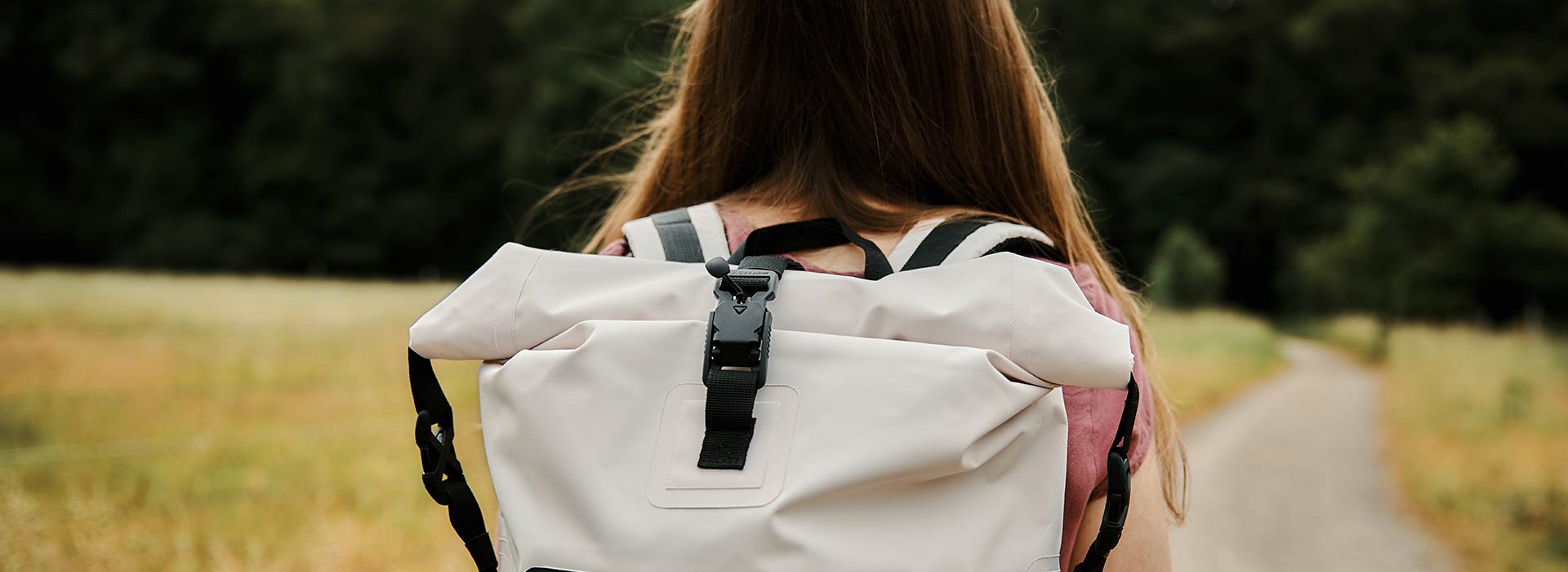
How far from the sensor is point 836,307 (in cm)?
100

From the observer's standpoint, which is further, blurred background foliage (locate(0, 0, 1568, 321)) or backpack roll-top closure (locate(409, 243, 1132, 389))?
blurred background foliage (locate(0, 0, 1568, 321))

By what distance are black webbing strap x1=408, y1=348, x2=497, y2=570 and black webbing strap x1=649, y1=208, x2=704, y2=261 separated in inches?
12.2

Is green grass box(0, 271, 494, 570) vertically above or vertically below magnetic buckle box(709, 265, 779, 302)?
below

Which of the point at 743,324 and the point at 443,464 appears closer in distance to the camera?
the point at 743,324

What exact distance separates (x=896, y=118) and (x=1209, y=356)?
1288cm

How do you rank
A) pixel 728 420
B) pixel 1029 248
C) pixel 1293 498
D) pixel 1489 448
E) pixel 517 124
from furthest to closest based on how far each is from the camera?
pixel 517 124 → pixel 1489 448 → pixel 1293 498 → pixel 1029 248 → pixel 728 420

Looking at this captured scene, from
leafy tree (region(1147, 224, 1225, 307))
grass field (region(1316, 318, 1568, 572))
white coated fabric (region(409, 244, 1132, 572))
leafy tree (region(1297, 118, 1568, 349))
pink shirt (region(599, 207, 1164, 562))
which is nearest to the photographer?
white coated fabric (region(409, 244, 1132, 572))

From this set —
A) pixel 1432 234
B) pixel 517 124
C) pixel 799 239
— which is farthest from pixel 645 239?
pixel 517 124

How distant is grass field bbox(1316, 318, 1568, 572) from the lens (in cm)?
539

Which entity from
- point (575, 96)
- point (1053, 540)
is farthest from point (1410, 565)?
point (575, 96)

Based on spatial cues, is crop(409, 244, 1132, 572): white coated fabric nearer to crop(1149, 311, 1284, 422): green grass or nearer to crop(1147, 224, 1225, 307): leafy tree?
crop(1149, 311, 1284, 422): green grass

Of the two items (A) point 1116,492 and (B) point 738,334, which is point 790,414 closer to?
(B) point 738,334

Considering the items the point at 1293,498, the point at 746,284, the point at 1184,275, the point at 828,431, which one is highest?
the point at 746,284

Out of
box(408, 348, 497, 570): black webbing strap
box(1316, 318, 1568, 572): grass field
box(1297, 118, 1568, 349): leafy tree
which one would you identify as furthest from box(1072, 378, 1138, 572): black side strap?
box(1297, 118, 1568, 349): leafy tree
